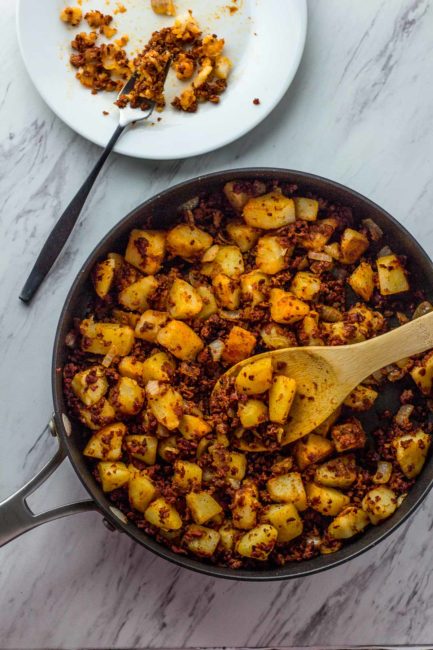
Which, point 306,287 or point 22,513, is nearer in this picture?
point 22,513

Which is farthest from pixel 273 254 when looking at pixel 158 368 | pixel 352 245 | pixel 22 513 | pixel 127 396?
pixel 22 513

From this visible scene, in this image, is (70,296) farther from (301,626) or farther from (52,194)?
(301,626)

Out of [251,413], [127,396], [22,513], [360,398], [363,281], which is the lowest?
[22,513]

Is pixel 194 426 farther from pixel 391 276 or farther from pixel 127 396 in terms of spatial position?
pixel 391 276

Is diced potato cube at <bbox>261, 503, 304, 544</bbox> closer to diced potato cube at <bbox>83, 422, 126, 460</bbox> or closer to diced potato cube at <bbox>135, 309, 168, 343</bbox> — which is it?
diced potato cube at <bbox>83, 422, 126, 460</bbox>

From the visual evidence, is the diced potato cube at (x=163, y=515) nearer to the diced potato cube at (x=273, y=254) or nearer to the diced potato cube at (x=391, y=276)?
the diced potato cube at (x=273, y=254)

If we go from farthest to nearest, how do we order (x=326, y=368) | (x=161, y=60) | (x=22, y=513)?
(x=161, y=60), (x=326, y=368), (x=22, y=513)
